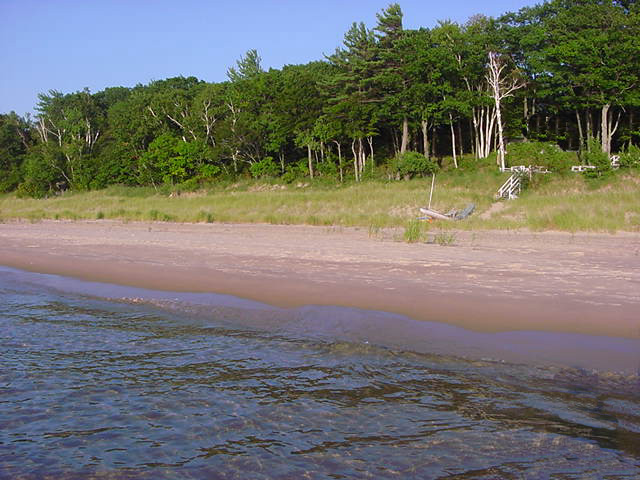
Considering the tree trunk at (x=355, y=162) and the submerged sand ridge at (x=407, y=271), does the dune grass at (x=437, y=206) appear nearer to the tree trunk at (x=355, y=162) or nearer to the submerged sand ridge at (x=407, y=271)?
the submerged sand ridge at (x=407, y=271)

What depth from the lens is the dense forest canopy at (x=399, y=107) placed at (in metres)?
38.4

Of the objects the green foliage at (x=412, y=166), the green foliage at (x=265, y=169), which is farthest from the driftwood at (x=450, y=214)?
the green foliage at (x=265, y=169)

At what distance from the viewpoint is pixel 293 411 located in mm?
5477

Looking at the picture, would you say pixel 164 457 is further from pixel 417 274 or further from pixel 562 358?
pixel 417 274

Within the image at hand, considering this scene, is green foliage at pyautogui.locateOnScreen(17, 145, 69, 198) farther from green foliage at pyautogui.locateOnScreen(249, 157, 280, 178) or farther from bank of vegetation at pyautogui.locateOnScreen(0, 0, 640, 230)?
green foliage at pyautogui.locateOnScreen(249, 157, 280, 178)

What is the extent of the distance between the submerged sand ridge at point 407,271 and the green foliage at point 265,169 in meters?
27.8

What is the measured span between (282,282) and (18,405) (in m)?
5.79

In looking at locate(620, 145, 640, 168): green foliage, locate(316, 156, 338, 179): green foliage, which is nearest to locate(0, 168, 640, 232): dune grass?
locate(620, 145, 640, 168): green foliage

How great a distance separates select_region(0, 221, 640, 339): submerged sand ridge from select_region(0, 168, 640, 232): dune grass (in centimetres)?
215

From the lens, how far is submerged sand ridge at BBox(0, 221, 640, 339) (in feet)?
27.7

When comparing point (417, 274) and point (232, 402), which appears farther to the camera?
point (417, 274)

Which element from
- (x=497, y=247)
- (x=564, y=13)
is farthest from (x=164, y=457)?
(x=564, y=13)

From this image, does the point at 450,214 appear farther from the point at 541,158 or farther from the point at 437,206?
the point at 541,158

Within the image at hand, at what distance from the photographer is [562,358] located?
21.4 feet
